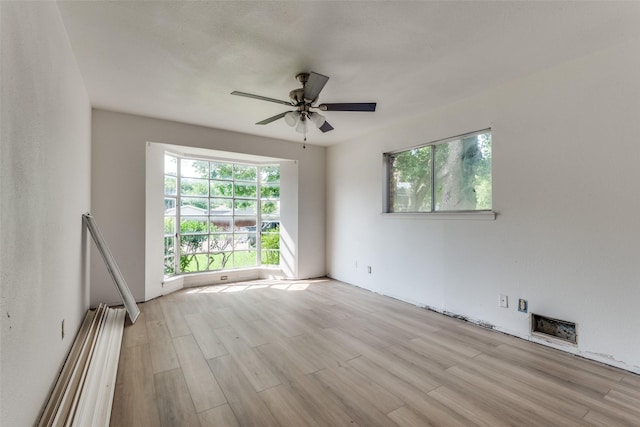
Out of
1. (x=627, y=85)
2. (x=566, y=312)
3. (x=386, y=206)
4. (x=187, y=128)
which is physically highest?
(x=187, y=128)

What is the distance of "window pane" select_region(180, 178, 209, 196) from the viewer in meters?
4.75

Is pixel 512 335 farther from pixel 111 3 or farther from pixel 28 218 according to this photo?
pixel 111 3

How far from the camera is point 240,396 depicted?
1961 mm

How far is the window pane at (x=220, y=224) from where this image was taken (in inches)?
198

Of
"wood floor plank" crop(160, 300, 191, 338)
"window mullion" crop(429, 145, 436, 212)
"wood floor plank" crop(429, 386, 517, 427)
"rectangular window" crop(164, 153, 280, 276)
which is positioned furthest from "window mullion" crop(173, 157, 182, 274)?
"wood floor plank" crop(429, 386, 517, 427)

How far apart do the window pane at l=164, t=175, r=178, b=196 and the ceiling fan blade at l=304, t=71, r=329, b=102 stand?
2.93 meters

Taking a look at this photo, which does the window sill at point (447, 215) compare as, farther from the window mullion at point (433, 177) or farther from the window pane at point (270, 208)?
the window pane at point (270, 208)

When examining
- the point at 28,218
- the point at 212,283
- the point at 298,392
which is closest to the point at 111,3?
the point at 28,218

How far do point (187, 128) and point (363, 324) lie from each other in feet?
11.9

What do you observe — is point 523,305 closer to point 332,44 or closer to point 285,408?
point 285,408

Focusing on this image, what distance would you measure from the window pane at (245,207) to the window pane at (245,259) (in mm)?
730

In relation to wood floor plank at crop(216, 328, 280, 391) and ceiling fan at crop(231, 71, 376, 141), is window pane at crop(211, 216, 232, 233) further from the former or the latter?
ceiling fan at crop(231, 71, 376, 141)

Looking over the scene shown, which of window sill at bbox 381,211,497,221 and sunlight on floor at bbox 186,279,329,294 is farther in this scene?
sunlight on floor at bbox 186,279,329,294

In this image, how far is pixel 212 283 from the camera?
16.2 ft
